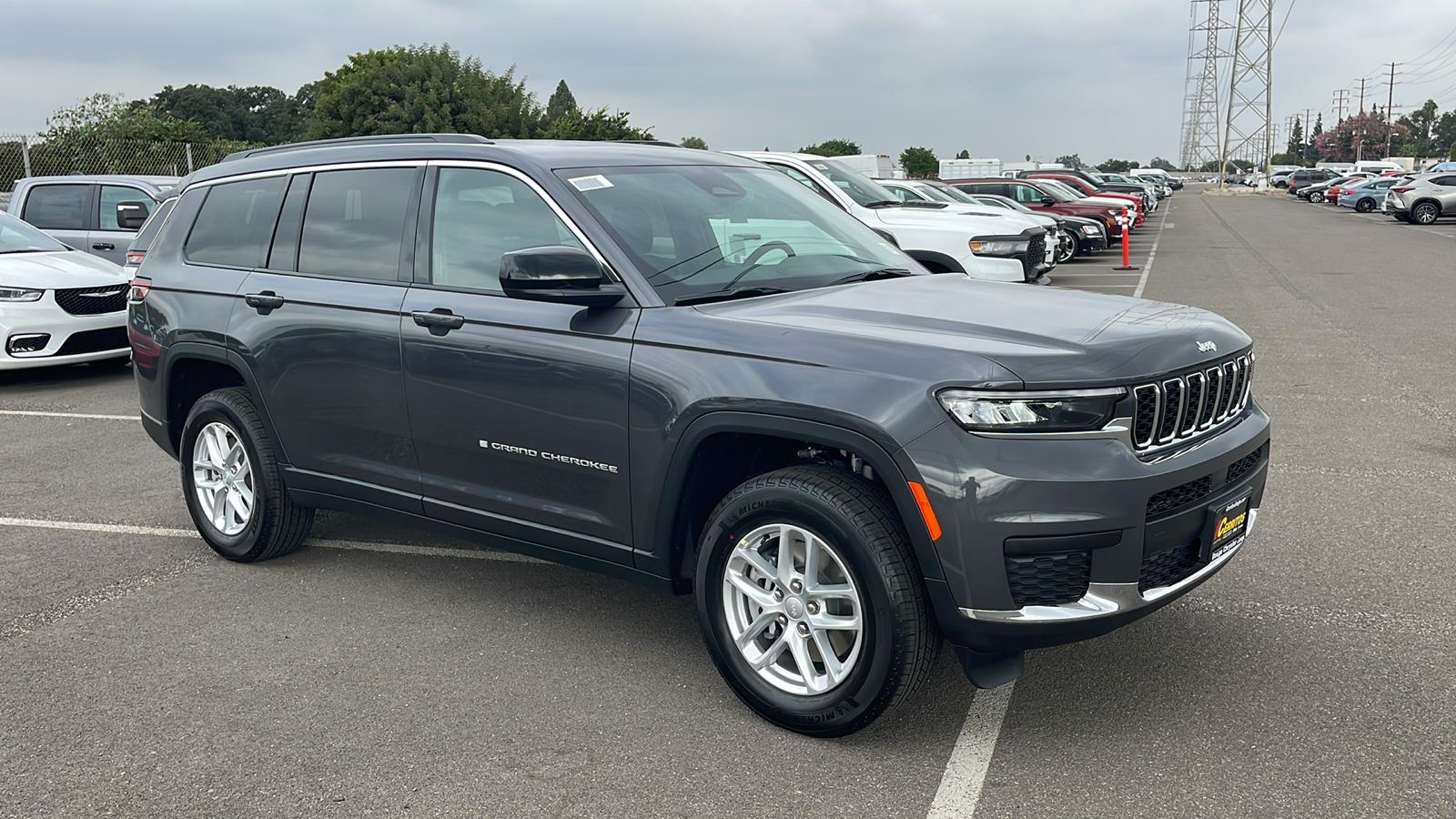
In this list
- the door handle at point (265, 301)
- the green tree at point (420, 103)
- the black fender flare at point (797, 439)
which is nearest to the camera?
the black fender flare at point (797, 439)

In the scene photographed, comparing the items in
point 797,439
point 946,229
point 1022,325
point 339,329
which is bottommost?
point 797,439

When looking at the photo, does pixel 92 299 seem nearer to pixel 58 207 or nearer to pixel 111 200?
pixel 111 200

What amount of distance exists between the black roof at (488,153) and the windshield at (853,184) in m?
8.60

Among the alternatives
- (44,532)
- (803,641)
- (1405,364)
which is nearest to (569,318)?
(803,641)

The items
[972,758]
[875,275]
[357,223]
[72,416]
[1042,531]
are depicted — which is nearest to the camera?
[1042,531]

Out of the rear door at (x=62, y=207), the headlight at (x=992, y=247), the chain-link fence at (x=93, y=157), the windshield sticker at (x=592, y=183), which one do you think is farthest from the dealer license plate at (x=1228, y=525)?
the chain-link fence at (x=93, y=157)

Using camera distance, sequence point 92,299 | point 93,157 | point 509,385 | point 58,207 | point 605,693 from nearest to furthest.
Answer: point 605,693, point 509,385, point 92,299, point 58,207, point 93,157

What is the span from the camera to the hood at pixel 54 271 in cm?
1024

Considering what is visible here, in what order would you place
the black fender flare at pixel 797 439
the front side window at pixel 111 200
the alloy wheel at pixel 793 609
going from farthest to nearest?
the front side window at pixel 111 200 → the alloy wheel at pixel 793 609 → the black fender flare at pixel 797 439

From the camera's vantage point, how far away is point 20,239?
11227mm

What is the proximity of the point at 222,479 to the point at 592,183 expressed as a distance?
2.47 metres

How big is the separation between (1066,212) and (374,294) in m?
22.4

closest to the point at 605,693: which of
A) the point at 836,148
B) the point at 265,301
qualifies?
the point at 265,301

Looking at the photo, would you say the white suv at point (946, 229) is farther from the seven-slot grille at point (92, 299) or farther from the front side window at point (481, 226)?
the front side window at point (481, 226)
